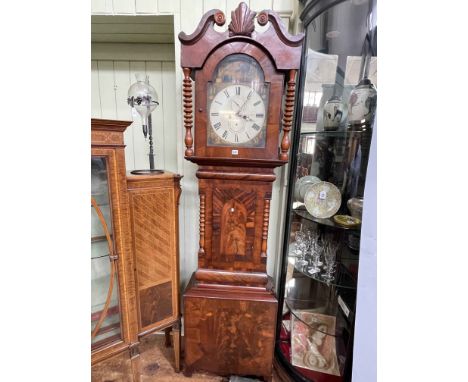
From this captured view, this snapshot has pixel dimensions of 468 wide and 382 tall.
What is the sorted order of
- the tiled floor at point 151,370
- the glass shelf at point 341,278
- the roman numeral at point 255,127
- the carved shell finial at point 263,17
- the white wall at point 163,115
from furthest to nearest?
the white wall at point 163,115
the tiled floor at point 151,370
the glass shelf at point 341,278
the roman numeral at point 255,127
the carved shell finial at point 263,17

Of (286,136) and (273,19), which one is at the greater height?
(273,19)

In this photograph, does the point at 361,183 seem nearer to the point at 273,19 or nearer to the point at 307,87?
the point at 307,87

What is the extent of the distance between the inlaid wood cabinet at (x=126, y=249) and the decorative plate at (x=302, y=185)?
0.56 metres

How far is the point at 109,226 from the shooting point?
2.64 feet

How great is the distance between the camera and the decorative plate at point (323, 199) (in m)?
0.93

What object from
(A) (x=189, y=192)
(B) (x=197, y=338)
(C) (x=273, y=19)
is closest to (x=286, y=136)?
(C) (x=273, y=19)

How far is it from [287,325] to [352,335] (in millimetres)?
367

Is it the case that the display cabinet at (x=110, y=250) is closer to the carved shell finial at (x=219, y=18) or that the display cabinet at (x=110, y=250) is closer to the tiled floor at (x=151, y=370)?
the tiled floor at (x=151, y=370)

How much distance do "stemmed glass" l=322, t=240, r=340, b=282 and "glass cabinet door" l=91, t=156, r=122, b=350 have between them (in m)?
0.93

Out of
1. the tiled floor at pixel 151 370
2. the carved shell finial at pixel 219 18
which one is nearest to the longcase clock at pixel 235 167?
the carved shell finial at pixel 219 18

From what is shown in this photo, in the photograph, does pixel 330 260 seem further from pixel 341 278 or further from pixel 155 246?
pixel 155 246

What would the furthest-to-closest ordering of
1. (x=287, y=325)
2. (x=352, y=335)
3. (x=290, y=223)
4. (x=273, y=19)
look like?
(x=287, y=325) < (x=290, y=223) < (x=352, y=335) < (x=273, y=19)

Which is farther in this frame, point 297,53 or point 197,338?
point 197,338

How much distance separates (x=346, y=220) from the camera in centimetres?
89
